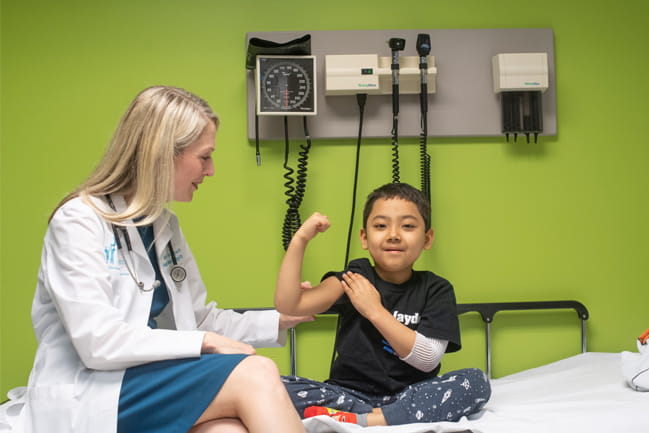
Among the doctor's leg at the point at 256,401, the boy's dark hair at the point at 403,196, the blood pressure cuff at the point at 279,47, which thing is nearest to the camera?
the doctor's leg at the point at 256,401

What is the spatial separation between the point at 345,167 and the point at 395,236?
0.63m

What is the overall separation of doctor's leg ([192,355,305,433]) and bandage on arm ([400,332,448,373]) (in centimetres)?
62

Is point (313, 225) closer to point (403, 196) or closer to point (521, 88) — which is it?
point (403, 196)

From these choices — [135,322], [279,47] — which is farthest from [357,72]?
[135,322]

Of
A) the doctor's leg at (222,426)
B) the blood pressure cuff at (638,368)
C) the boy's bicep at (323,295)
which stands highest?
the boy's bicep at (323,295)

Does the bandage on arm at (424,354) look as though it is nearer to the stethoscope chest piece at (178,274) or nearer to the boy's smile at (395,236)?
the boy's smile at (395,236)

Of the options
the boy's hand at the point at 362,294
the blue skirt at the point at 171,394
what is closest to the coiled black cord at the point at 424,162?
the boy's hand at the point at 362,294

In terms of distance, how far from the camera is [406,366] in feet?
6.08

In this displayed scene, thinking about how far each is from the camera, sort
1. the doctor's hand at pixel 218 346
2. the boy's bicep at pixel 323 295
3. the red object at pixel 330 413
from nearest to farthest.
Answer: the doctor's hand at pixel 218 346, the red object at pixel 330 413, the boy's bicep at pixel 323 295

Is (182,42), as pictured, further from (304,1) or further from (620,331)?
(620,331)

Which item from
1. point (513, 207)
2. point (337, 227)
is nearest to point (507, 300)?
point (513, 207)

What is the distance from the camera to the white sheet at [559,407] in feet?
4.96

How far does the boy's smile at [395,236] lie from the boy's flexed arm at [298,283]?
21 centimetres

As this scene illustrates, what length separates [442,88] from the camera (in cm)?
246
